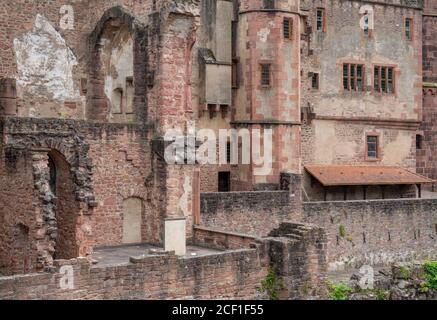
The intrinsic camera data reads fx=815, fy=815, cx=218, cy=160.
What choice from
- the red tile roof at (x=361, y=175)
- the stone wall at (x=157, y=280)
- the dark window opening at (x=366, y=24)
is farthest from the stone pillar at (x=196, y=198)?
the dark window opening at (x=366, y=24)

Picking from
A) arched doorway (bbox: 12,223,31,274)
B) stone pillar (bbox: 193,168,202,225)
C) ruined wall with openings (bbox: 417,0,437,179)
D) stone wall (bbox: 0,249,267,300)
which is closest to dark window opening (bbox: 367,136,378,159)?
ruined wall with openings (bbox: 417,0,437,179)

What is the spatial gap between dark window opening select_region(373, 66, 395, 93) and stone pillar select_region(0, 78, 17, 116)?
57.5 feet

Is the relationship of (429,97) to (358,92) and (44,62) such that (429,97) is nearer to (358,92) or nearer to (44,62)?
(358,92)

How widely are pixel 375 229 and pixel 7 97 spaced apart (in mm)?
14517

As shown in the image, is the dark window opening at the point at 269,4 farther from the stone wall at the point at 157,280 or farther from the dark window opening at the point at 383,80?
the stone wall at the point at 157,280

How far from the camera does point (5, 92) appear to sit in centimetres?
2272

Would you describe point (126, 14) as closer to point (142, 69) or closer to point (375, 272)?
point (142, 69)

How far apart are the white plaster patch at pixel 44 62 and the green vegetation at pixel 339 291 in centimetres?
1053

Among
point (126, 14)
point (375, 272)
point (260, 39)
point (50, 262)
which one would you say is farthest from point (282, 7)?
point (50, 262)

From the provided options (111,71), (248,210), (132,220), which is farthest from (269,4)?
(132,220)

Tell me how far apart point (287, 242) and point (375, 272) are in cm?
853

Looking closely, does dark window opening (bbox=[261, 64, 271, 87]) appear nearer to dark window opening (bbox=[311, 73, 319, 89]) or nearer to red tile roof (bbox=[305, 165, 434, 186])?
dark window opening (bbox=[311, 73, 319, 89])

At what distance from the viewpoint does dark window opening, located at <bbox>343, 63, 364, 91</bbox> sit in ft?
113

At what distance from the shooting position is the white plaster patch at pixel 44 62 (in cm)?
2612
